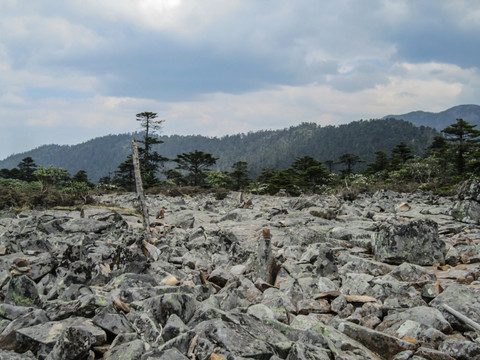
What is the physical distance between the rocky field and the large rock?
0.02 m

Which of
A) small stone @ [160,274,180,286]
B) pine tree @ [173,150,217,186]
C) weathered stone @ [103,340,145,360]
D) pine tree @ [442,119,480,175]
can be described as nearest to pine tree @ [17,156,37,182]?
pine tree @ [173,150,217,186]

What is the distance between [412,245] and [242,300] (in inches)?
161

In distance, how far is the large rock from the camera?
6211 millimetres

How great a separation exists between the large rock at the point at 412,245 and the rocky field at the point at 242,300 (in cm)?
2

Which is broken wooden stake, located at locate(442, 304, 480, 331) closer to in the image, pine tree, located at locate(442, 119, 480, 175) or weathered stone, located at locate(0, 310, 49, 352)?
weathered stone, located at locate(0, 310, 49, 352)

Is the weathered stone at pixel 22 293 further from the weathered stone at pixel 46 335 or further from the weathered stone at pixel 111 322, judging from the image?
the weathered stone at pixel 111 322

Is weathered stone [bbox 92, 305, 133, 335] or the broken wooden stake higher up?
weathered stone [bbox 92, 305, 133, 335]

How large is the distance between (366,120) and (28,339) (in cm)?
19819

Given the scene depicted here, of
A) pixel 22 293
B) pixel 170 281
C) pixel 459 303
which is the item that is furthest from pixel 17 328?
pixel 459 303

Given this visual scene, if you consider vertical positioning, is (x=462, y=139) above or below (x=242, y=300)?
above

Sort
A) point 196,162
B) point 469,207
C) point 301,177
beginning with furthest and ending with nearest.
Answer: point 301,177, point 196,162, point 469,207

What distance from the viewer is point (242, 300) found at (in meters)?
4.10

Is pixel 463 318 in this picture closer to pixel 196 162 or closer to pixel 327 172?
pixel 196 162

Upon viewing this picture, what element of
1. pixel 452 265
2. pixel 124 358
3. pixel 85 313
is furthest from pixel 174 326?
pixel 452 265
